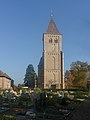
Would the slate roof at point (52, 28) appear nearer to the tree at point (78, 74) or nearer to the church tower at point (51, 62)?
the church tower at point (51, 62)

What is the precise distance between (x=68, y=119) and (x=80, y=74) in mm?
52949

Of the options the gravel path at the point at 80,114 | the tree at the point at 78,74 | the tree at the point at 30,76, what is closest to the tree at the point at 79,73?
the tree at the point at 78,74

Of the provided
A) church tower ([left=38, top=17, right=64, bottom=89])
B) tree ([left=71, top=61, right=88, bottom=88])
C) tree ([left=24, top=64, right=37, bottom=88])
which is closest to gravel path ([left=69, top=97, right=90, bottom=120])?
tree ([left=71, top=61, right=88, bottom=88])

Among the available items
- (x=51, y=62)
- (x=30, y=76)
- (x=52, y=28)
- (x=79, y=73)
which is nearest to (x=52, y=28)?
(x=52, y=28)

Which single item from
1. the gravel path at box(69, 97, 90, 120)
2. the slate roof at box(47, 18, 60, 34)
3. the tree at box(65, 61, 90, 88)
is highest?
the slate roof at box(47, 18, 60, 34)

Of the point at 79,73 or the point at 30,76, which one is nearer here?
the point at 79,73

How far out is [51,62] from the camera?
96.9 metres

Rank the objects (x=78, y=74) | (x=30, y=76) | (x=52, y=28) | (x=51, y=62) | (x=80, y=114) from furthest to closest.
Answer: (x=30, y=76)
(x=52, y=28)
(x=51, y=62)
(x=78, y=74)
(x=80, y=114)

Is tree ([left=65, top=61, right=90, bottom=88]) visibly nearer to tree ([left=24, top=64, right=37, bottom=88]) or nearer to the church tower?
the church tower

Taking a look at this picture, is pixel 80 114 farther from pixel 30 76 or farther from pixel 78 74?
pixel 30 76

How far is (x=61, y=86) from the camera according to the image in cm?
9050

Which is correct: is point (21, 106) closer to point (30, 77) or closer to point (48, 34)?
point (48, 34)

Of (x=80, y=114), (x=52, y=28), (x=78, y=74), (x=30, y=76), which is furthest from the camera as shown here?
(x=30, y=76)

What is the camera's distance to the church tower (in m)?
93.1
